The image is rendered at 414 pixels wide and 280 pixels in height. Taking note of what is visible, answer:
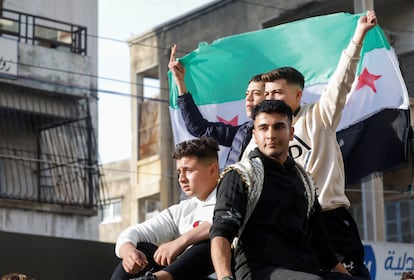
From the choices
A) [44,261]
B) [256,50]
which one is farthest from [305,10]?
[256,50]

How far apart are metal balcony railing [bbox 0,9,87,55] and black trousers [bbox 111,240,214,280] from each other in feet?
60.7

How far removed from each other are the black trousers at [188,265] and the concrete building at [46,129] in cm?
1761

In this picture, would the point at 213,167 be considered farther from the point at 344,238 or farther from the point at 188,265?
the point at 344,238

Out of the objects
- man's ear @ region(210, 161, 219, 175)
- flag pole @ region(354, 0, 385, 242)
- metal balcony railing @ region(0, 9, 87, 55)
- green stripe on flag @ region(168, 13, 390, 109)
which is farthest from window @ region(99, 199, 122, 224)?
man's ear @ region(210, 161, 219, 175)

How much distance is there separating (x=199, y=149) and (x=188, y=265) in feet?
2.31

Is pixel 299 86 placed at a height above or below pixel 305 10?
below

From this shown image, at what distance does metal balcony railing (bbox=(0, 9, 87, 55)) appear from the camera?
25344 mm

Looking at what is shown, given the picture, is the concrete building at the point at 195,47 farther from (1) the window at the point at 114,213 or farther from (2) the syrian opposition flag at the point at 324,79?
(2) the syrian opposition flag at the point at 324,79

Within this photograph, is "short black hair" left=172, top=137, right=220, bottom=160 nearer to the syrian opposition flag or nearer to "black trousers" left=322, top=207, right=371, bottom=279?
"black trousers" left=322, top=207, right=371, bottom=279

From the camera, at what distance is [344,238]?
7.14 m

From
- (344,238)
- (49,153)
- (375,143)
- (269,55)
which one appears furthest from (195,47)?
(344,238)

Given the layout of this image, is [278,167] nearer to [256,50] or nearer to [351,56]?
[351,56]

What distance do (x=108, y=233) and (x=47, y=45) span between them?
19.1m

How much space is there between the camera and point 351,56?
7.25m
